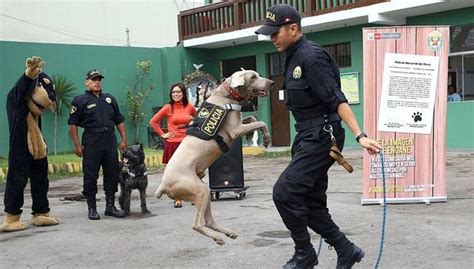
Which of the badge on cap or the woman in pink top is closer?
the badge on cap

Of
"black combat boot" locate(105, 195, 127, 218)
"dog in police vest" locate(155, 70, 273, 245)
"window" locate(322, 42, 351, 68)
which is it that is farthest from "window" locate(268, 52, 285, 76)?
"dog in police vest" locate(155, 70, 273, 245)

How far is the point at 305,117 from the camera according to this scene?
4438 mm

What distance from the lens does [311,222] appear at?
457 cm

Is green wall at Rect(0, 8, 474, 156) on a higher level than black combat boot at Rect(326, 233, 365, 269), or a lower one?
higher

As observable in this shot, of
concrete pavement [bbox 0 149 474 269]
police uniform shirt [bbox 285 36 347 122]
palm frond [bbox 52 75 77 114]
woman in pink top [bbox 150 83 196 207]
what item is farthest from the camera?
palm frond [bbox 52 75 77 114]

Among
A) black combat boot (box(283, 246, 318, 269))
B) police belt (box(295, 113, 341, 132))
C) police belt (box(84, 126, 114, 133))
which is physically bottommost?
black combat boot (box(283, 246, 318, 269))

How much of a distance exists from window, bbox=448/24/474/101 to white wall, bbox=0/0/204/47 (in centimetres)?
1185

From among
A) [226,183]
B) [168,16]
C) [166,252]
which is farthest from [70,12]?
[166,252]

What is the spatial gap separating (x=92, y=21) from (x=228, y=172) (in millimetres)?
14626

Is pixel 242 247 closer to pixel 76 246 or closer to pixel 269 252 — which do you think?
pixel 269 252

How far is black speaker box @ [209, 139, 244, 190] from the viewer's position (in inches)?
349

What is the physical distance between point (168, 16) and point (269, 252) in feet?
64.2

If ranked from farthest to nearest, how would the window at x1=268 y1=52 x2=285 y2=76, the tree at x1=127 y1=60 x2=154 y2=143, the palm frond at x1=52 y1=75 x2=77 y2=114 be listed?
the tree at x1=127 y1=60 x2=154 y2=143 → the window at x1=268 y1=52 x2=285 y2=76 → the palm frond at x1=52 y1=75 x2=77 y2=114

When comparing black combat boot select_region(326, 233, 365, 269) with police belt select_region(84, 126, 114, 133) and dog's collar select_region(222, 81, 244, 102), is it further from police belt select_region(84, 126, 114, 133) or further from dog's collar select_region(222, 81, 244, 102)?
police belt select_region(84, 126, 114, 133)
